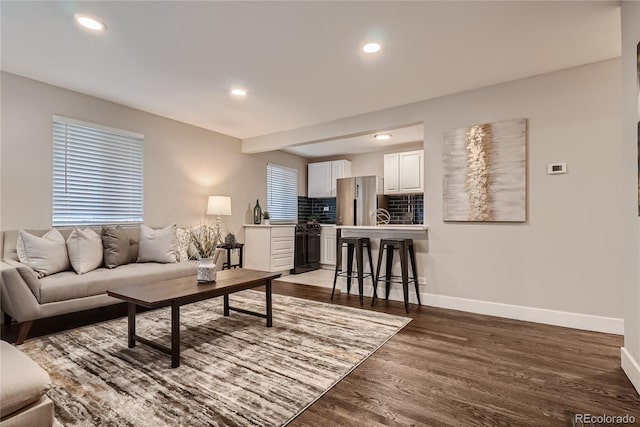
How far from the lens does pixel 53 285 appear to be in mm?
2643

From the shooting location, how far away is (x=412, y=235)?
3906 millimetres

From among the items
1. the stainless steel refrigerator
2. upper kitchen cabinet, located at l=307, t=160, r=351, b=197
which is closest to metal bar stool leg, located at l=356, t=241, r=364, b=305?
the stainless steel refrigerator

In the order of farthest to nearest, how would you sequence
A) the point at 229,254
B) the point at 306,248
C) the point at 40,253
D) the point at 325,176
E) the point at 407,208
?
the point at 325,176
the point at 306,248
the point at 407,208
the point at 229,254
the point at 40,253

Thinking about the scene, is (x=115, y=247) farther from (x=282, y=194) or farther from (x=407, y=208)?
(x=407, y=208)

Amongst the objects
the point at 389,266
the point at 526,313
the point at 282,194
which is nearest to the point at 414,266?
the point at 389,266

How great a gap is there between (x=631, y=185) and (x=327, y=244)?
5.00 m

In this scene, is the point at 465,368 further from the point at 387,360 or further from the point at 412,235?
the point at 412,235

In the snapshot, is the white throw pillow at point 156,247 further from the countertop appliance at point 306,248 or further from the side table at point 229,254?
the countertop appliance at point 306,248

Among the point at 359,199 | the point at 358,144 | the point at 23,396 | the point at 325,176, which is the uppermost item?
the point at 358,144

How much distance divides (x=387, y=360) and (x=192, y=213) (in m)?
3.68

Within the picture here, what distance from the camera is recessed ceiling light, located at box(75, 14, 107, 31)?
2.24 meters

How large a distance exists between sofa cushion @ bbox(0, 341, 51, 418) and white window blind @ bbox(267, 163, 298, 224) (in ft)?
16.7

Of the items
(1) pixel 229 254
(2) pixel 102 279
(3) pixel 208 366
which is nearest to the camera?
(3) pixel 208 366

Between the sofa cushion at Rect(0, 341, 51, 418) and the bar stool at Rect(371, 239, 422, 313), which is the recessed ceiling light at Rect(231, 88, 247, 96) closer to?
the bar stool at Rect(371, 239, 422, 313)
